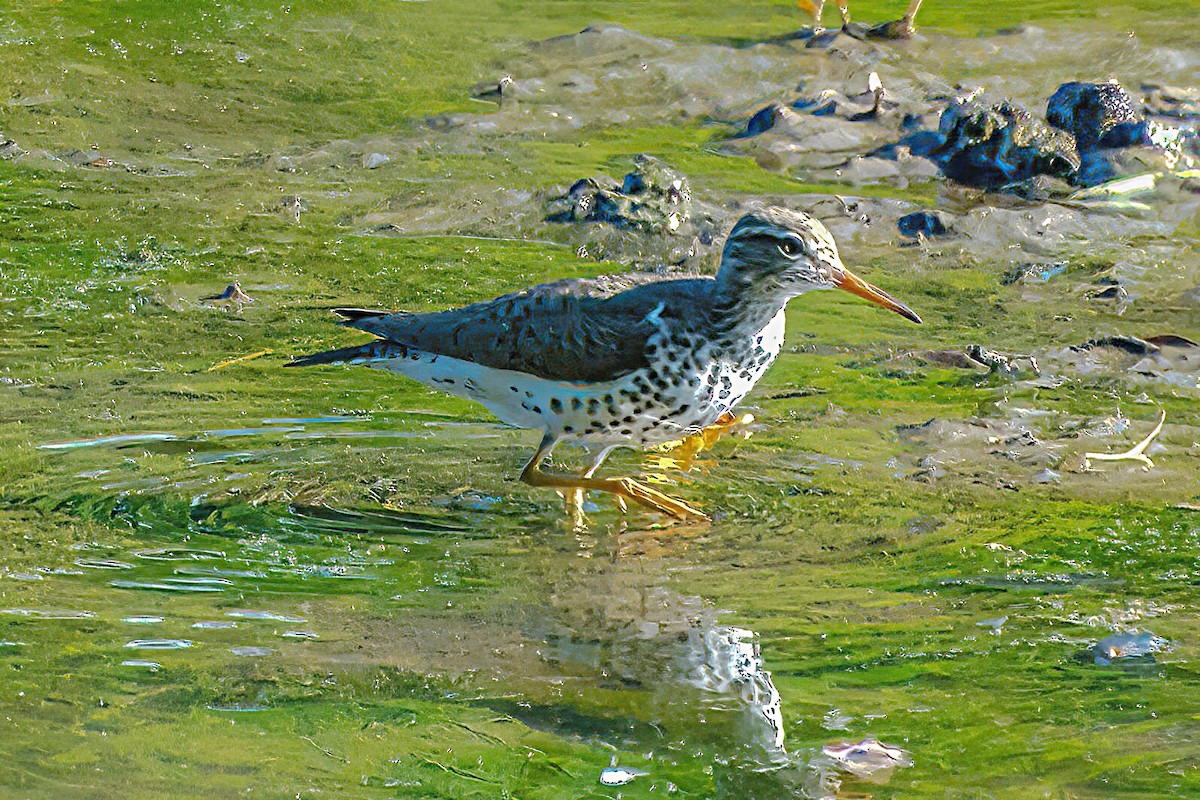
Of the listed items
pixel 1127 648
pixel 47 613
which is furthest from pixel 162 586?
pixel 1127 648

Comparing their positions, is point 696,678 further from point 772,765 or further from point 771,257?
point 771,257


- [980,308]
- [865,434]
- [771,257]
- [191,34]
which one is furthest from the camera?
[191,34]

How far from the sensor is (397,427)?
24.1 ft

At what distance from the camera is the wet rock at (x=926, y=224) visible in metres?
9.67

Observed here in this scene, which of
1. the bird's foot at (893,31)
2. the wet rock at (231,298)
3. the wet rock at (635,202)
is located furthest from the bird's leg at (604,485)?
the bird's foot at (893,31)

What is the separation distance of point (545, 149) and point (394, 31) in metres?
3.16

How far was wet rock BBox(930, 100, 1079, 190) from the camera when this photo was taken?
1036cm

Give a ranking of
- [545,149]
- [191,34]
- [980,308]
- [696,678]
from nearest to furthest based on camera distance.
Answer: [696,678] < [980,308] < [545,149] < [191,34]

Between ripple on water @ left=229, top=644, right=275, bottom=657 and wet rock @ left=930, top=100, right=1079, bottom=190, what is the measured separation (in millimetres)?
6716

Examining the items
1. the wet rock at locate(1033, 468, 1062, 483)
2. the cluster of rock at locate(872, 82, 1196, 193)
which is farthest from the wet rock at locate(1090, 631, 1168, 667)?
the cluster of rock at locate(872, 82, 1196, 193)

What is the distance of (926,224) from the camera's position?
969cm

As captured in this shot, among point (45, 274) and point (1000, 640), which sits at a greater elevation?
point (45, 274)

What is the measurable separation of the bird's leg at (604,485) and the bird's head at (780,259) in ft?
3.24

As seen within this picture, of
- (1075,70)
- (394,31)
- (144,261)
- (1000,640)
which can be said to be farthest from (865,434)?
(394,31)
